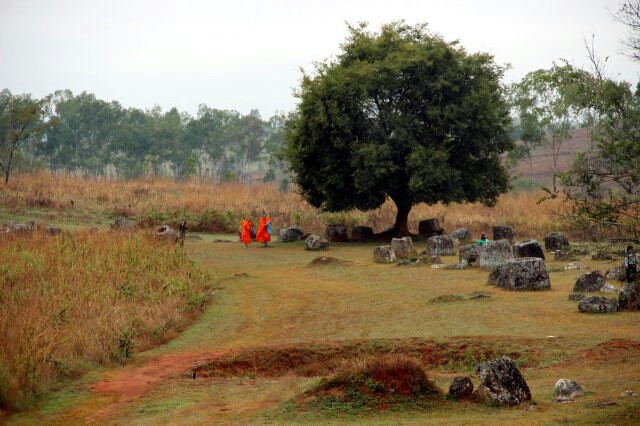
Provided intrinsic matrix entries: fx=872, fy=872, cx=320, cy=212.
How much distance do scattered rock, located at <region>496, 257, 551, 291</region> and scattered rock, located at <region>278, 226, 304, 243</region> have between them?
19.2 metres

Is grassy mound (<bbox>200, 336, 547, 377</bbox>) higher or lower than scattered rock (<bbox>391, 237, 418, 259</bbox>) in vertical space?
lower

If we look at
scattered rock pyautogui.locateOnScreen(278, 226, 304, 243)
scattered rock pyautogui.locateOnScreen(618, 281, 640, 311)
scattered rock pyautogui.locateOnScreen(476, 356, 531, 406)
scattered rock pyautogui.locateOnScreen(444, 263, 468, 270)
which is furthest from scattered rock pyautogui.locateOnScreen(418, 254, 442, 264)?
scattered rock pyautogui.locateOnScreen(476, 356, 531, 406)

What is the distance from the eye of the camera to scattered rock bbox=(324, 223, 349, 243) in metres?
41.6

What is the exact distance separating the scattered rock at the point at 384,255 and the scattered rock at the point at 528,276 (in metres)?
8.68

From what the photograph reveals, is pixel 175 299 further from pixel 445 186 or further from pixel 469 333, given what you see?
pixel 445 186

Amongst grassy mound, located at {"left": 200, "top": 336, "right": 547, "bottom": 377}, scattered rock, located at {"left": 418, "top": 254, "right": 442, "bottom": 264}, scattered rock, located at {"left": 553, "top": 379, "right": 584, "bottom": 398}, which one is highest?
scattered rock, located at {"left": 418, "top": 254, "right": 442, "bottom": 264}

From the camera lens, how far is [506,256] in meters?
27.4

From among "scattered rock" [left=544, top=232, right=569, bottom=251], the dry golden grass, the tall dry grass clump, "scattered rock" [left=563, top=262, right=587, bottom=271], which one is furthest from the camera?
the dry golden grass

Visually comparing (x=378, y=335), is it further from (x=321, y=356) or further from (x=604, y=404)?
(x=604, y=404)

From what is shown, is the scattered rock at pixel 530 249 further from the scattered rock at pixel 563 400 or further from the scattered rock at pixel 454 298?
the scattered rock at pixel 563 400

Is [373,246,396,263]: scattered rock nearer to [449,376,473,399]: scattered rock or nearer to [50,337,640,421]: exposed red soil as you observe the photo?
[50,337,640,421]: exposed red soil

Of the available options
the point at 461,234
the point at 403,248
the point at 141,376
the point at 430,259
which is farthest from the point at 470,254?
the point at 141,376

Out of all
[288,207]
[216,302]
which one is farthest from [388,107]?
[216,302]

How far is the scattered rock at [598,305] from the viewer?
61.3 ft
